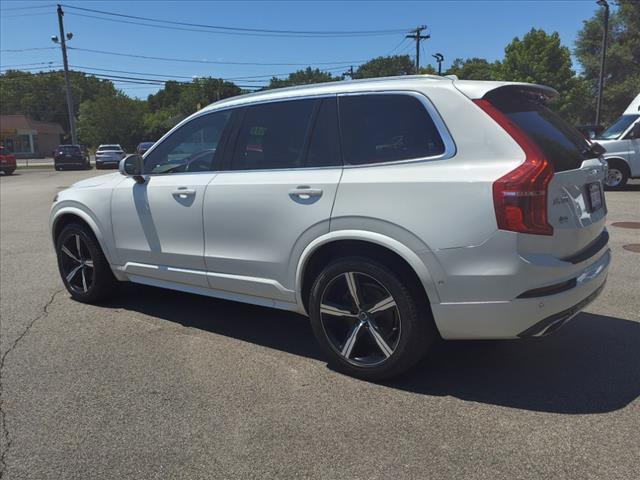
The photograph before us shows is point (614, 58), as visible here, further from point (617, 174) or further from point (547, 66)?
point (617, 174)

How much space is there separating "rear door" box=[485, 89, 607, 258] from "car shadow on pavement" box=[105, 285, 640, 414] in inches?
34.6

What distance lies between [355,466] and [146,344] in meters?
2.35

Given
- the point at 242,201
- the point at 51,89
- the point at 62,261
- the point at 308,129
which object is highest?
the point at 51,89

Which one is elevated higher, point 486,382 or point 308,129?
point 308,129

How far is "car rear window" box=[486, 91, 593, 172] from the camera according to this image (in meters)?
3.29

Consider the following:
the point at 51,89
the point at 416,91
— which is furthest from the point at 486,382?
the point at 51,89

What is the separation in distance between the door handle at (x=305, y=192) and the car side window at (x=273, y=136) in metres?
0.22

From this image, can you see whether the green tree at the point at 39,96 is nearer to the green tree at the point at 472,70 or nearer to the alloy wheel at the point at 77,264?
the green tree at the point at 472,70

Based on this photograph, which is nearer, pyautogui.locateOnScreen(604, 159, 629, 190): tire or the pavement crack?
the pavement crack

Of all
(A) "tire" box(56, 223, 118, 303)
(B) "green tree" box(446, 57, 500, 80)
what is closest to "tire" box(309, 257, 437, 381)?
(A) "tire" box(56, 223, 118, 303)

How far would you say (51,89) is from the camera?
99.8 m

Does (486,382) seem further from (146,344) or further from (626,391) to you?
(146,344)

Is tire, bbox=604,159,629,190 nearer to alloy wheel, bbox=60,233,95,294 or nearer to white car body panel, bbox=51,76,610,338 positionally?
white car body panel, bbox=51,76,610,338

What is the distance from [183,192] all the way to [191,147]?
1.56 ft
